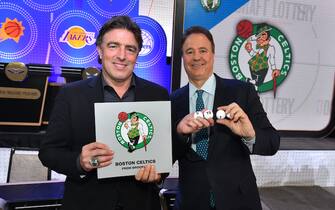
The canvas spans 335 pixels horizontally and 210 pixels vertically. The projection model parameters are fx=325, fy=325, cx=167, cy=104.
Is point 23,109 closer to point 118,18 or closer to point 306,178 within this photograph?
point 118,18

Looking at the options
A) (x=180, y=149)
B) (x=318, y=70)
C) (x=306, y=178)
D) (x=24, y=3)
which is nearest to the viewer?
(x=180, y=149)

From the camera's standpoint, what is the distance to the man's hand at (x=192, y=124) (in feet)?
4.65

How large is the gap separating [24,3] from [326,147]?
3.39 metres

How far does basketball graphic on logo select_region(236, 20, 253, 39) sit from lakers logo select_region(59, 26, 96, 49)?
5.19 ft

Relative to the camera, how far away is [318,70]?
3.86 m

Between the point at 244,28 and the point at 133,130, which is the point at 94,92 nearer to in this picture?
the point at 133,130

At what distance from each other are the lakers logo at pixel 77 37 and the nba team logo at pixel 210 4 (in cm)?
121

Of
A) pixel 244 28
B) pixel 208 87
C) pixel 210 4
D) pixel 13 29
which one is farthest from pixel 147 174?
pixel 244 28

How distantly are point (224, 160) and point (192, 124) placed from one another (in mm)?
305

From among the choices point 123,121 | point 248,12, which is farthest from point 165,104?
point 248,12

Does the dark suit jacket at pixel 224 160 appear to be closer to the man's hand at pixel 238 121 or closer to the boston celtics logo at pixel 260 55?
the man's hand at pixel 238 121

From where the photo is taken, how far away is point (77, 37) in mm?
3141

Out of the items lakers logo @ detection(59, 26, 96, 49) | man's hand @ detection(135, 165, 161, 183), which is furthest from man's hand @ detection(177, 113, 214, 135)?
lakers logo @ detection(59, 26, 96, 49)

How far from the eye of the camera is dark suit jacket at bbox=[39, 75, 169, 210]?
1.34 metres
